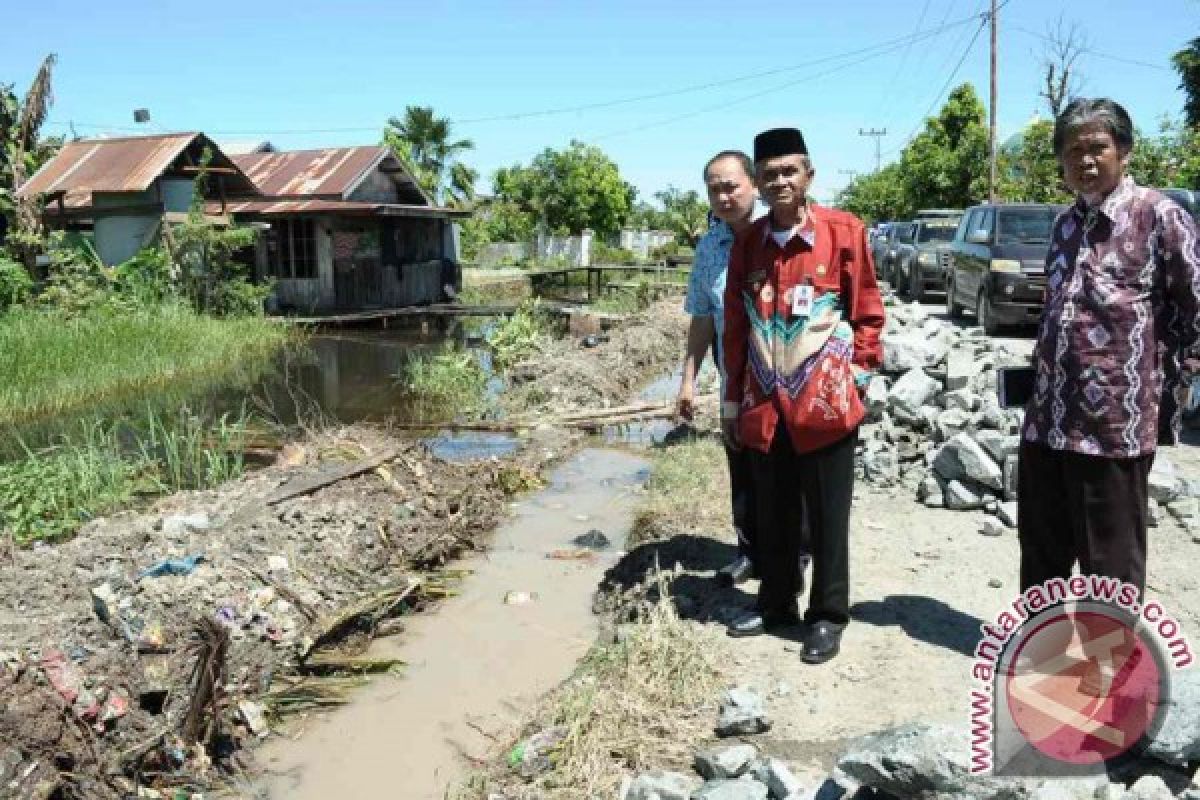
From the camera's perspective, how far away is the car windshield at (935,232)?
20422 mm

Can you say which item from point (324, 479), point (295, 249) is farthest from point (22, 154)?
point (324, 479)

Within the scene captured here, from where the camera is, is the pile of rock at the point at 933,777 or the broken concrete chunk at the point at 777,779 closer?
the pile of rock at the point at 933,777

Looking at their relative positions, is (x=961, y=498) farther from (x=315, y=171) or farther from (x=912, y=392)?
(x=315, y=171)

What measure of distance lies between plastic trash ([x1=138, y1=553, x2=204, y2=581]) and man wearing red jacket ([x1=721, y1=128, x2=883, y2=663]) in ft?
9.55

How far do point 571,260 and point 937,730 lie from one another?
4105 centimetres

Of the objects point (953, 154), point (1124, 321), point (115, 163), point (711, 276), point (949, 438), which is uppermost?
point (953, 154)

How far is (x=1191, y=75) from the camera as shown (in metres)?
25.0

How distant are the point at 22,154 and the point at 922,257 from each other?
56.2 ft

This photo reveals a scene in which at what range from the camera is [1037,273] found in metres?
12.2

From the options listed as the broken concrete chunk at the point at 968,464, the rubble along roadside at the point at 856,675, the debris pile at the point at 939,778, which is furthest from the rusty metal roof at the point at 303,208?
the debris pile at the point at 939,778

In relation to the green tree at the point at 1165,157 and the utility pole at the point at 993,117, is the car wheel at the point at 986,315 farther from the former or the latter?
the utility pole at the point at 993,117

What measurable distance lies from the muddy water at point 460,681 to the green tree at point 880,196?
3477 cm

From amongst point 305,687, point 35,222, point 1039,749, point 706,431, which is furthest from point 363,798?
point 35,222

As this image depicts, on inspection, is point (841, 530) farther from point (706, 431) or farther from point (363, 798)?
point (706, 431)
